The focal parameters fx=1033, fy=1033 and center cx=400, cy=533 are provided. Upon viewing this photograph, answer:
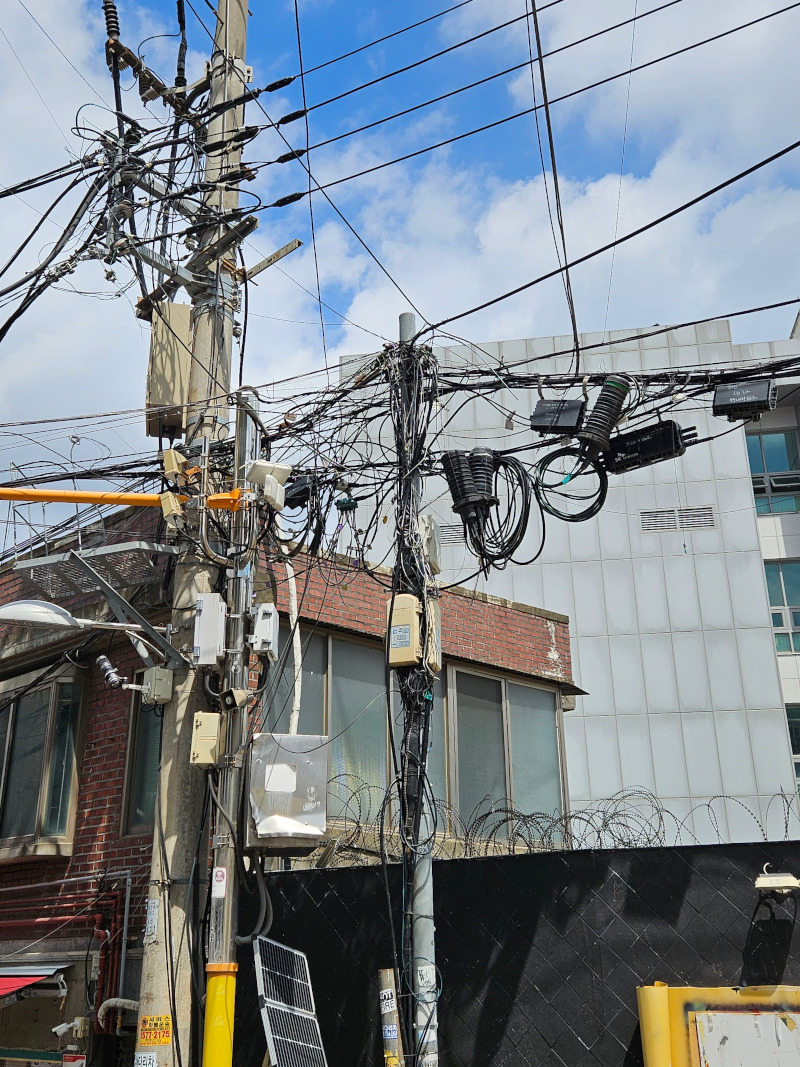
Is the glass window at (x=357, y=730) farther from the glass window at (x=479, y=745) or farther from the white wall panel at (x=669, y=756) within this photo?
the white wall panel at (x=669, y=756)

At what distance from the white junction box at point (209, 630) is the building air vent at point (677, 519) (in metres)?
24.9

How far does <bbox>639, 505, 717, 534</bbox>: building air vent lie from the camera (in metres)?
31.5

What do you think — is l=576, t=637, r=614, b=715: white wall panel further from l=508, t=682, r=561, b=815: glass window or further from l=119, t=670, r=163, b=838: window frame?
l=119, t=670, r=163, b=838: window frame

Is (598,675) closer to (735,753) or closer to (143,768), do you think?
(735,753)

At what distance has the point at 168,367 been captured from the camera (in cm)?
1086

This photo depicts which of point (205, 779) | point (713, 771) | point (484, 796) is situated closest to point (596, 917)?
point (205, 779)

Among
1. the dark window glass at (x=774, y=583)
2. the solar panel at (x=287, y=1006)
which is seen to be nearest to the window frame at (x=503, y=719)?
the solar panel at (x=287, y=1006)

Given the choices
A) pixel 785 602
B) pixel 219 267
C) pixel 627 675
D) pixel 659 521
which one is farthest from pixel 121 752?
pixel 785 602

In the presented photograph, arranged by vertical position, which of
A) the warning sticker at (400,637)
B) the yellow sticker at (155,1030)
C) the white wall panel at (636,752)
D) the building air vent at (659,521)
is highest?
the building air vent at (659,521)

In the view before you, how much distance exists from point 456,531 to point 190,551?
2257 cm

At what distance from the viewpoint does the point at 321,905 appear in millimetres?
9328

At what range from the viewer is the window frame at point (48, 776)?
35.5 feet

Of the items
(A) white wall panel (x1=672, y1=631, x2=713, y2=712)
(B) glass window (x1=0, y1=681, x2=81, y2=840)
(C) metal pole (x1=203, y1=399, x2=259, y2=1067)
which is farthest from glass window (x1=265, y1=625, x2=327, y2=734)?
(A) white wall panel (x1=672, y1=631, x2=713, y2=712)

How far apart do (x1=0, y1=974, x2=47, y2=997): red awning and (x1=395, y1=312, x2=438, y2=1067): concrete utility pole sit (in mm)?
4067
